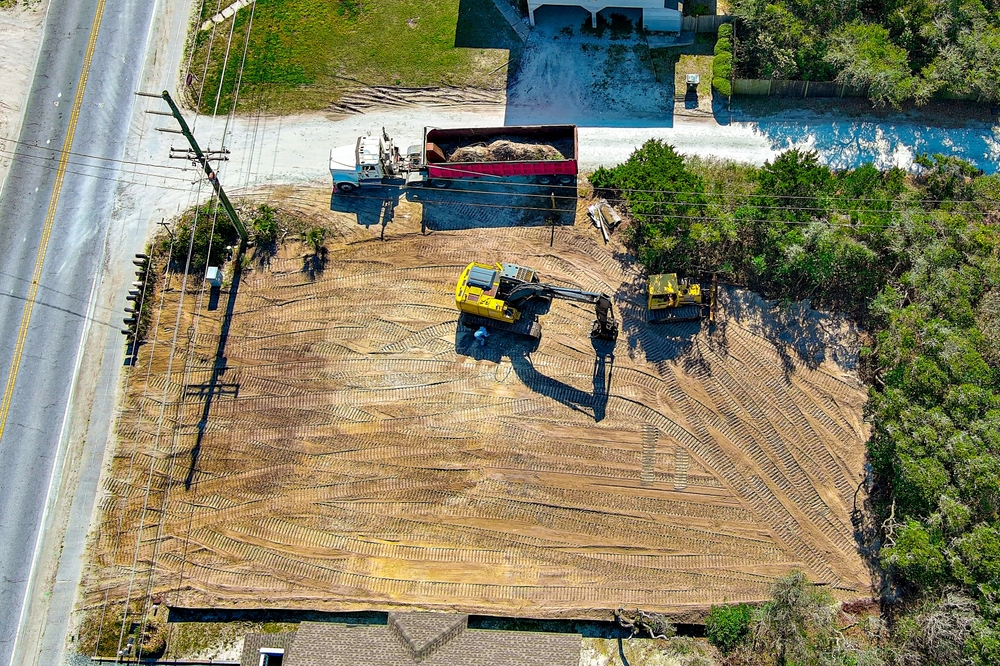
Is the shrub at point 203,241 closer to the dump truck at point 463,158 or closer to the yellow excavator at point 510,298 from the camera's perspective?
the dump truck at point 463,158

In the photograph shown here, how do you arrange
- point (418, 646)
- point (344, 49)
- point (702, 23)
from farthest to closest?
point (344, 49)
point (702, 23)
point (418, 646)

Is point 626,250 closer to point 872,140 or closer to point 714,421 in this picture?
point 714,421

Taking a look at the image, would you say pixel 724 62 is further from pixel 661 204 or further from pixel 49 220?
pixel 49 220

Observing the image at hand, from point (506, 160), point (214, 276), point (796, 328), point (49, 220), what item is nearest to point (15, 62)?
point (49, 220)

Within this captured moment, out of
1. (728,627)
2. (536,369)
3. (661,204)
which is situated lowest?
(728,627)

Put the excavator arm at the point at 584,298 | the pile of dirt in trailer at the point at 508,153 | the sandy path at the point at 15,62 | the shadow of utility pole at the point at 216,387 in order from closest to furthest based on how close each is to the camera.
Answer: the excavator arm at the point at 584,298 → the shadow of utility pole at the point at 216,387 → the pile of dirt in trailer at the point at 508,153 → the sandy path at the point at 15,62

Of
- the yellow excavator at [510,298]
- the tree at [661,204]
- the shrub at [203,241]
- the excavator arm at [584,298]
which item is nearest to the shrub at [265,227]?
the shrub at [203,241]

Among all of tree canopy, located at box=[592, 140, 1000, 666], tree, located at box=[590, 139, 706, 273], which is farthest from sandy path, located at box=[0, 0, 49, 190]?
tree, located at box=[590, 139, 706, 273]
